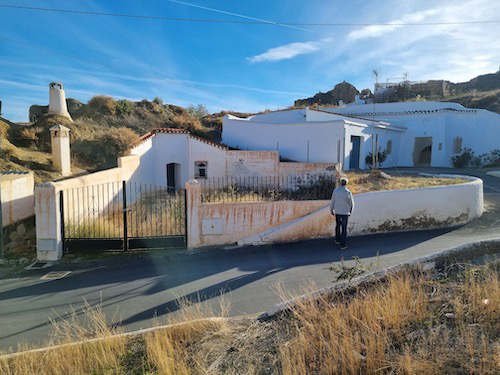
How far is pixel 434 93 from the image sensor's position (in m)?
34.2

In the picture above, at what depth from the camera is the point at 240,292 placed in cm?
511

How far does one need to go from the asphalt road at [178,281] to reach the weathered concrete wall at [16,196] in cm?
224

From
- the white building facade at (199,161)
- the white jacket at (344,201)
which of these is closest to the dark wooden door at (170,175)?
the white building facade at (199,161)

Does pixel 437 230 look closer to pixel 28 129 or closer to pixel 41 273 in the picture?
pixel 41 273

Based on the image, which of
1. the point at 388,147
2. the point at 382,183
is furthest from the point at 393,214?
the point at 388,147

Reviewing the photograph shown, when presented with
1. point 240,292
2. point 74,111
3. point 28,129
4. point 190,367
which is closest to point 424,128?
point 240,292

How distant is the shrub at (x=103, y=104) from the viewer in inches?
1016

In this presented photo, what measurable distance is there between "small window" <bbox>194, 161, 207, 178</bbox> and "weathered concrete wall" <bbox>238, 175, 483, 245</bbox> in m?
8.42

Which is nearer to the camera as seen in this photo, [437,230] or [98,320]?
[98,320]

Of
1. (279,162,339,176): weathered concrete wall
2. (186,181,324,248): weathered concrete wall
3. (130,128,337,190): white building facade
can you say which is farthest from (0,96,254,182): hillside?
(279,162,339,176): weathered concrete wall

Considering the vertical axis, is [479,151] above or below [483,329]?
above

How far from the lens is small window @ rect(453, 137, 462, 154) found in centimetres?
2128

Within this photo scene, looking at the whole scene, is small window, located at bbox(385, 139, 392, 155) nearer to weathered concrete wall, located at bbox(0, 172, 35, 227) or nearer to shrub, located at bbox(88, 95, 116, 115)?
weathered concrete wall, located at bbox(0, 172, 35, 227)

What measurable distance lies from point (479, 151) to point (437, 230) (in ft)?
53.9
